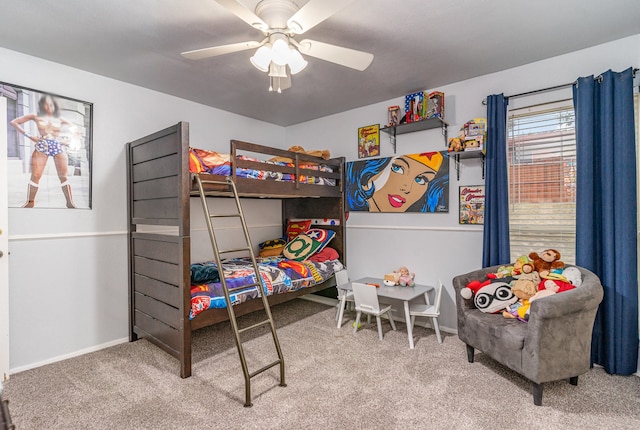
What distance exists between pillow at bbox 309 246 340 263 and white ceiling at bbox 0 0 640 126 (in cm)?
191

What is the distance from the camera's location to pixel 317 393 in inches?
→ 88.3

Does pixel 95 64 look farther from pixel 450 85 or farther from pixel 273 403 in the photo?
Result: pixel 450 85

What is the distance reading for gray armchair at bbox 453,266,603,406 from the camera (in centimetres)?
204

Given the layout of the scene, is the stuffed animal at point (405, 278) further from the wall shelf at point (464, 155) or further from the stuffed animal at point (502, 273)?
the wall shelf at point (464, 155)

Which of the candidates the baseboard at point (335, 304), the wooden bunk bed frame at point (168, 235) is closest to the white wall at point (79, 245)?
the wooden bunk bed frame at point (168, 235)

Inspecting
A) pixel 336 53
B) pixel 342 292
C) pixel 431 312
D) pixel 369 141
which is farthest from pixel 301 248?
pixel 336 53


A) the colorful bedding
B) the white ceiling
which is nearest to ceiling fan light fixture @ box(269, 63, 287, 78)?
the white ceiling

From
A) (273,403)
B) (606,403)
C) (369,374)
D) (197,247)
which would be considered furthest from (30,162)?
(606,403)

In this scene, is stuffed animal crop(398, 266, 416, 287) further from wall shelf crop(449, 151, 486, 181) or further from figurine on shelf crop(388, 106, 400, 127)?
figurine on shelf crop(388, 106, 400, 127)

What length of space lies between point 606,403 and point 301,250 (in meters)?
2.92

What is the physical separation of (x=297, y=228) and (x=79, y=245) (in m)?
2.44

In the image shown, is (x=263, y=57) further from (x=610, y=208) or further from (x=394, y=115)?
(x=610, y=208)

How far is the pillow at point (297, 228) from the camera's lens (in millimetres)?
4495

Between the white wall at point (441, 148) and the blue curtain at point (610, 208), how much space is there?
26 centimetres
